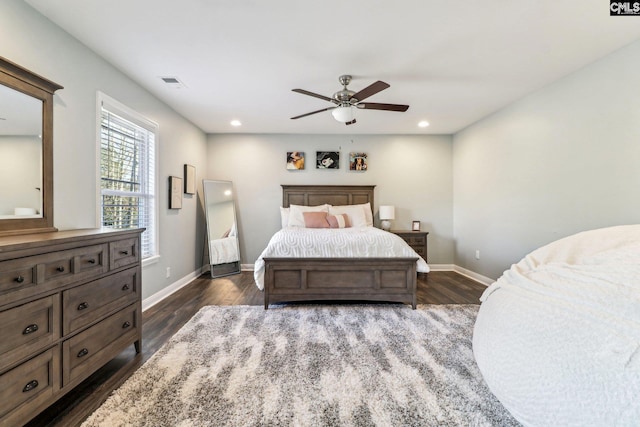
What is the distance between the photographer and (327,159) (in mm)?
4934

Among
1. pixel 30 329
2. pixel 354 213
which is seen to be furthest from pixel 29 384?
pixel 354 213

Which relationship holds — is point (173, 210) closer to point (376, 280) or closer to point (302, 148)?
point (302, 148)

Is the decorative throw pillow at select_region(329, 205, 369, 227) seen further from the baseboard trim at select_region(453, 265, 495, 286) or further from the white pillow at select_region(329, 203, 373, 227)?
the baseboard trim at select_region(453, 265, 495, 286)

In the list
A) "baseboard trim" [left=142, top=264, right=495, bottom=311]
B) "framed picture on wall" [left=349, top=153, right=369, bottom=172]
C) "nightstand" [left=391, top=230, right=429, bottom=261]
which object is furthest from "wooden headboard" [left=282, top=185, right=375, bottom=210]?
"baseboard trim" [left=142, top=264, right=495, bottom=311]

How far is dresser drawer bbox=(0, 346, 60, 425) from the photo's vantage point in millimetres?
1156

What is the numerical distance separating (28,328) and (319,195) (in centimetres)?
401

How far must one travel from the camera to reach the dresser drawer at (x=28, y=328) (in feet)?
3.80

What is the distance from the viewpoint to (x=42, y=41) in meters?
1.92

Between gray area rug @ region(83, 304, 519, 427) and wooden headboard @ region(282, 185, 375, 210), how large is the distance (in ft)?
8.49

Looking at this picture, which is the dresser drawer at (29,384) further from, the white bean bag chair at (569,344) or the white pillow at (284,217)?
the white pillow at (284,217)

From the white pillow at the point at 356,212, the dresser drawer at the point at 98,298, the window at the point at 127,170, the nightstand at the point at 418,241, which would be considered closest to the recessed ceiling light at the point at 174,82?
the window at the point at 127,170

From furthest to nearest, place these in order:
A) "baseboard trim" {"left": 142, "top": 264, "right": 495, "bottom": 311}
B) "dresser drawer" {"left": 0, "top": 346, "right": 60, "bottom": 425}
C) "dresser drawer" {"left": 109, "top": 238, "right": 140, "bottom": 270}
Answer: "baseboard trim" {"left": 142, "top": 264, "right": 495, "bottom": 311} → "dresser drawer" {"left": 109, "top": 238, "right": 140, "bottom": 270} → "dresser drawer" {"left": 0, "top": 346, "right": 60, "bottom": 425}

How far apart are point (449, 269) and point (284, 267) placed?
356 centimetres

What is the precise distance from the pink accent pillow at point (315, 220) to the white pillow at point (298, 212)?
0.44 ft
